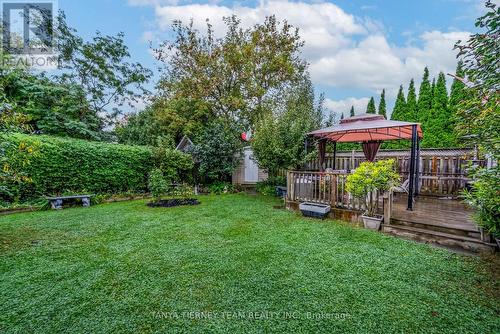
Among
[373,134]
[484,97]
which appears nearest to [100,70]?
[373,134]

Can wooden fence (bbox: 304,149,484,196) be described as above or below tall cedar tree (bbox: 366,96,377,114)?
below

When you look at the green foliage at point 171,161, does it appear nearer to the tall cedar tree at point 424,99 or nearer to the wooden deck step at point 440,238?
the wooden deck step at point 440,238

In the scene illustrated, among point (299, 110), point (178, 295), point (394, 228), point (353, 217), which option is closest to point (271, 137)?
point (299, 110)

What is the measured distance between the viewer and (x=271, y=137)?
24.5 ft

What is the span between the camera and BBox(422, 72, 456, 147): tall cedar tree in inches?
368

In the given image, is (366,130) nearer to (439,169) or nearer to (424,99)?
(439,169)

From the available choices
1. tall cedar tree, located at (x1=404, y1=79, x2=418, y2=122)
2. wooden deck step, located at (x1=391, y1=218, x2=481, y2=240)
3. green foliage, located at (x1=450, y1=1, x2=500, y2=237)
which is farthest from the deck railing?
tall cedar tree, located at (x1=404, y1=79, x2=418, y2=122)

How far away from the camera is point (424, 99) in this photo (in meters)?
10.3

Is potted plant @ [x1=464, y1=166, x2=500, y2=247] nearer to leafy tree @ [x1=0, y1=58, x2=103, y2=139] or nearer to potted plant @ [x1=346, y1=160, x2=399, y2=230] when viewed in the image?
potted plant @ [x1=346, y1=160, x2=399, y2=230]

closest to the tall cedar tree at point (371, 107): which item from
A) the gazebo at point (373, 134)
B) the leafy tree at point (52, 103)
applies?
the gazebo at point (373, 134)

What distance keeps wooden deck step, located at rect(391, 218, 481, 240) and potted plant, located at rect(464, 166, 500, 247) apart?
0.89 feet

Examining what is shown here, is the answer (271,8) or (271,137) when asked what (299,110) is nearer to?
(271,137)

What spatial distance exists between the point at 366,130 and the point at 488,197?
3.69m

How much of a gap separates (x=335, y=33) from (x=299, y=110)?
287 cm
